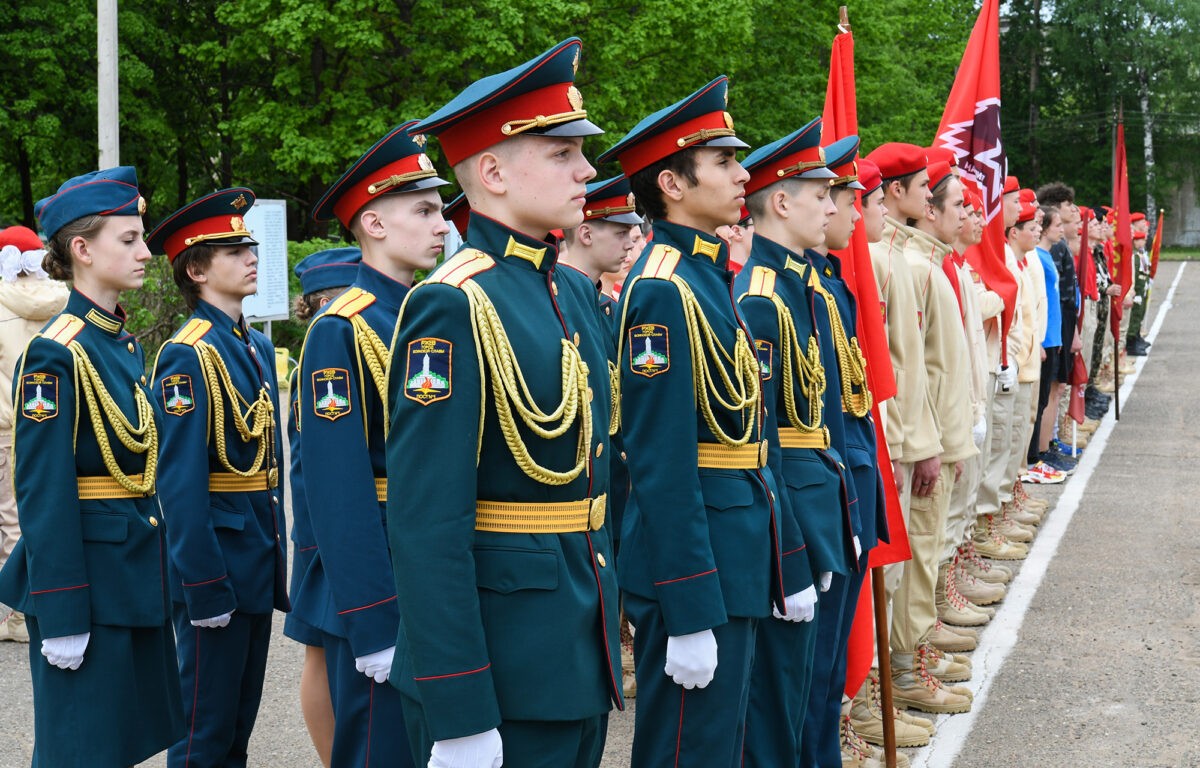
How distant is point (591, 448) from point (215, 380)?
2.01m

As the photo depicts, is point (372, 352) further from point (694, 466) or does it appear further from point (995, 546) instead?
point (995, 546)

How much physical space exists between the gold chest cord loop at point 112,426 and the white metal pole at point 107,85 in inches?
405

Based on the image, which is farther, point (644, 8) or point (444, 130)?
point (644, 8)

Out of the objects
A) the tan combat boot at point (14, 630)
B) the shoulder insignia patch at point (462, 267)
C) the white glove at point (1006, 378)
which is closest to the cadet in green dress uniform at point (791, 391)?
the shoulder insignia patch at point (462, 267)

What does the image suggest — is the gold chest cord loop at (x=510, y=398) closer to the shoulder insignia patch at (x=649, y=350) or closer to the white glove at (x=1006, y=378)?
the shoulder insignia patch at (x=649, y=350)

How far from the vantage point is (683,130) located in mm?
3678

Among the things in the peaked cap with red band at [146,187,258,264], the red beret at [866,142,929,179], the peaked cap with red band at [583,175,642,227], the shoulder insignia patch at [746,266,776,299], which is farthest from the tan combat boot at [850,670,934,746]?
the peaked cap with red band at [146,187,258,264]

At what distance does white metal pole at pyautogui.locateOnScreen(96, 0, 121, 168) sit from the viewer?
13453mm

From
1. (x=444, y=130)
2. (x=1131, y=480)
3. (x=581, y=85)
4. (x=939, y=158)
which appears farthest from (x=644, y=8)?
(x=444, y=130)

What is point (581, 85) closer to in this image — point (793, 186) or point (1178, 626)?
point (1178, 626)

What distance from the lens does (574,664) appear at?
102 inches

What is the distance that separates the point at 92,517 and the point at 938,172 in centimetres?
450

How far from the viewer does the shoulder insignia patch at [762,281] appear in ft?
13.7

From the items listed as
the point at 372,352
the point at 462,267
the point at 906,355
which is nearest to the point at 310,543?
the point at 372,352
